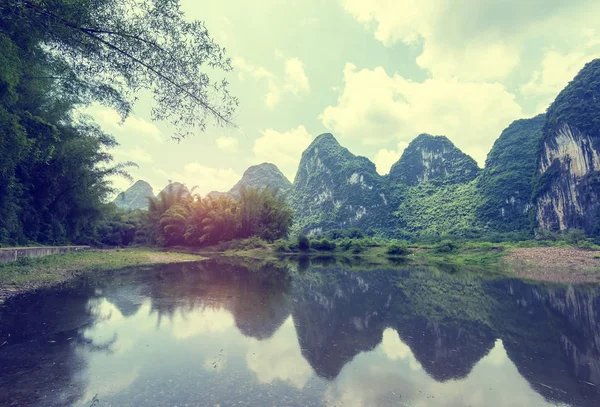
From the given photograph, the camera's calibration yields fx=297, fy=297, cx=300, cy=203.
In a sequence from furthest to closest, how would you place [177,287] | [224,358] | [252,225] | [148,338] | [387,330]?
[252,225]
[177,287]
[387,330]
[148,338]
[224,358]

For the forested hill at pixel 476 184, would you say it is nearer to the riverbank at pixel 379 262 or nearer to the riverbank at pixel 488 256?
the riverbank at pixel 488 256

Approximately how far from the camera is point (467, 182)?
88.9 metres

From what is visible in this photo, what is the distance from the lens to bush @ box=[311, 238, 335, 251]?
127 ft

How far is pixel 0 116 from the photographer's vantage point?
903 cm

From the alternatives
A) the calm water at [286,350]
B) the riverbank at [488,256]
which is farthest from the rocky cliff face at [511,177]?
the calm water at [286,350]

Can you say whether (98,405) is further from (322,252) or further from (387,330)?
(322,252)

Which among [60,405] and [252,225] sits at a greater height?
[252,225]

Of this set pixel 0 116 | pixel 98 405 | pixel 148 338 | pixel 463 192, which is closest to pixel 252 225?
pixel 0 116

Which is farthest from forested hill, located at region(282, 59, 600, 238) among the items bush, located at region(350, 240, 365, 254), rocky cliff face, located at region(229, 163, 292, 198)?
bush, located at region(350, 240, 365, 254)

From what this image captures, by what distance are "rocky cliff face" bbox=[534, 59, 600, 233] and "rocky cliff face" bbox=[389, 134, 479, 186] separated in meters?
38.2

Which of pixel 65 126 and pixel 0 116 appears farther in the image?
pixel 65 126

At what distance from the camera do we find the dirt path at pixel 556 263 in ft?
65.0

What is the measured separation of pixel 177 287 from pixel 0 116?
7.77m

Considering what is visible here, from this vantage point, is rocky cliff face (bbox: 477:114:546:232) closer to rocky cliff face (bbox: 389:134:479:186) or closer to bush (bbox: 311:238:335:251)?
rocky cliff face (bbox: 389:134:479:186)
